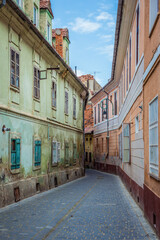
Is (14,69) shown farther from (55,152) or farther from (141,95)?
(55,152)

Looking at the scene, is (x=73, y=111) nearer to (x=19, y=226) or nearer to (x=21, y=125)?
(x=21, y=125)

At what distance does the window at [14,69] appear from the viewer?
42.0 ft

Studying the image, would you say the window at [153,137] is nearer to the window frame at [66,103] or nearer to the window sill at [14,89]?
the window sill at [14,89]

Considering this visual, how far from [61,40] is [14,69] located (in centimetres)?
1075

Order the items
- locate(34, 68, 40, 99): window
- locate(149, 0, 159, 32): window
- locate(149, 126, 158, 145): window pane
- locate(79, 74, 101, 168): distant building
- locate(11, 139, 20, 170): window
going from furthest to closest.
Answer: locate(79, 74, 101, 168): distant building, locate(34, 68, 40, 99): window, locate(11, 139, 20, 170): window, locate(149, 0, 159, 32): window, locate(149, 126, 158, 145): window pane

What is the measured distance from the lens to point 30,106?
14.8 meters

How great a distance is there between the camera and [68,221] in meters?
8.65

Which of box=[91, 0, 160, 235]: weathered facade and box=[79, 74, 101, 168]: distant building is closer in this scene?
box=[91, 0, 160, 235]: weathered facade

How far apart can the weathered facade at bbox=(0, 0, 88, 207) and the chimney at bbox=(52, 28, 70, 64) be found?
1.71m

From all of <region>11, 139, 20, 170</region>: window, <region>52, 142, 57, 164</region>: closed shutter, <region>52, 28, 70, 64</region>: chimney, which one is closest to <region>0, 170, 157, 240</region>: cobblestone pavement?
<region>11, 139, 20, 170</region>: window

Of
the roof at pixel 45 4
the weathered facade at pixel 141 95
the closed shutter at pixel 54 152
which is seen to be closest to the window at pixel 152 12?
the weathered facade at pixel 141 95

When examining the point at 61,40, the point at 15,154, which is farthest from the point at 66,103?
the point at 15,154

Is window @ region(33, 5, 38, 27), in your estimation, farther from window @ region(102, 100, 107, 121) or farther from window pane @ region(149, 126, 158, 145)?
window @ region(102, 100, 107, 121)

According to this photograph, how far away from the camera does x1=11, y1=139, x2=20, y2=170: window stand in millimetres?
12586
